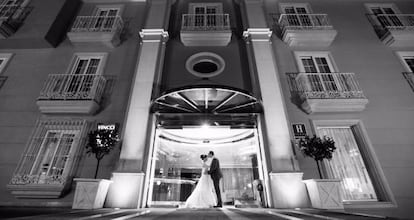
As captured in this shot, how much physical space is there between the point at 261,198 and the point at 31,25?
9587 millimetres

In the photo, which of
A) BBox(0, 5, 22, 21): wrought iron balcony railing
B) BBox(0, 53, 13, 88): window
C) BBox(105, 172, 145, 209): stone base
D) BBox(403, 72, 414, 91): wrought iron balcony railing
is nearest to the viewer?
BBox(105, 172, 145, 209): stone base

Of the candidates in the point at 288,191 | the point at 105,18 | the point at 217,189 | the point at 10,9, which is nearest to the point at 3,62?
the point at 10,9

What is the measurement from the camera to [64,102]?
17.7 feet

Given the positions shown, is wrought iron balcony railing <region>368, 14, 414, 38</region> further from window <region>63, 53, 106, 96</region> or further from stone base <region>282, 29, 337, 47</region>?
window <region>63, 53, 106, 96</region>

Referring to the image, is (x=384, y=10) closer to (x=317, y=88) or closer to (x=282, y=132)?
(x=317, y=88)

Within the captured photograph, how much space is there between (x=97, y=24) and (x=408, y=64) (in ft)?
37.8

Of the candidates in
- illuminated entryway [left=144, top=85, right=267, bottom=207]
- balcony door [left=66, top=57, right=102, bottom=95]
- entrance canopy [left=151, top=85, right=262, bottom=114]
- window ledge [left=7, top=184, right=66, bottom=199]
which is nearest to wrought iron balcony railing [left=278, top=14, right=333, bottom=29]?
entrance canopy [left=151, top=85, right=262, bottom=114]

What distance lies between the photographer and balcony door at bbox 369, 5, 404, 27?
→ 7.39m

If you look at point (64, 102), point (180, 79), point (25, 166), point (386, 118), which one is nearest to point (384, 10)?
point (386, 118)

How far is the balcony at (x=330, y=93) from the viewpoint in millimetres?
5418

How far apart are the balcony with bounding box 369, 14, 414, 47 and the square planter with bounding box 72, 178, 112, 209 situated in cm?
1001

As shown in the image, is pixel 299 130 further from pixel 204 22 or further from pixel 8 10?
pixel 8 10

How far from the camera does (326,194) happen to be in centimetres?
402

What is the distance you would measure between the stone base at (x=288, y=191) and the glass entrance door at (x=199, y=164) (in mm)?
598
